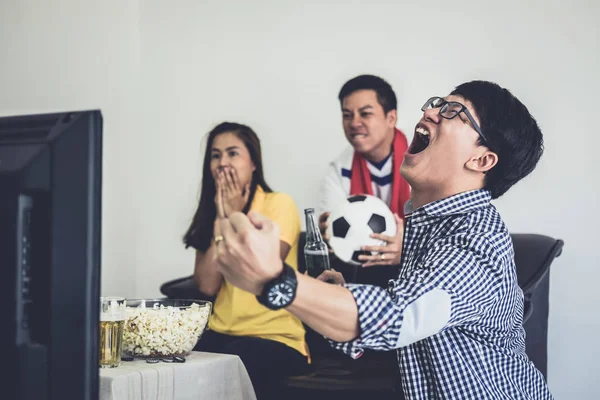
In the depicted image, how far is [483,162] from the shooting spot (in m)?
1.35

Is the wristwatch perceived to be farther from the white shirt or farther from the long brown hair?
the white shirt

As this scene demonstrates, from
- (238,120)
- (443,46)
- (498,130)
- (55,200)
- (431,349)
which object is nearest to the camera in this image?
(55,200)

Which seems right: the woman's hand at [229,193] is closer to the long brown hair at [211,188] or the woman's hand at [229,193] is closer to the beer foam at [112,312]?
the long brown hair at [211,188]

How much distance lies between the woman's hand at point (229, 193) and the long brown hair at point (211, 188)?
0.04m

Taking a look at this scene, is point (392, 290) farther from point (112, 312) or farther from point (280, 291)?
point (112, 312)

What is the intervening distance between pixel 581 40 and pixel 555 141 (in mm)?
420

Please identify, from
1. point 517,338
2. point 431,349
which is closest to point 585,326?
point 517,338

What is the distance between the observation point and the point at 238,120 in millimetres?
3531

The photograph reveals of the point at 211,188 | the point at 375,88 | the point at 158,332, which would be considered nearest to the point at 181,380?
the point at 158,332

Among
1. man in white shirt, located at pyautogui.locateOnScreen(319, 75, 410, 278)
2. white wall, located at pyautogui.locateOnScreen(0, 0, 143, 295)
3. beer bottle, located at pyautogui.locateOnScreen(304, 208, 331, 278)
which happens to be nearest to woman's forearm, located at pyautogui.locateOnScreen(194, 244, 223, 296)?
beer bottle, located at pyautogui.locateOnScreen(304, 208, 331, 278)

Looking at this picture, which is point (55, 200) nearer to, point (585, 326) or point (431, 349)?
point (431, 349)

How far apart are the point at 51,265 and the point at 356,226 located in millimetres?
1800

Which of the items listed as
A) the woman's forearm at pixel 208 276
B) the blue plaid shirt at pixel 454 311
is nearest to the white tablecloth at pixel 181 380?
the blue plaid shirt at pixel 454 311

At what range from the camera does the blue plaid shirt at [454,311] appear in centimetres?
95
